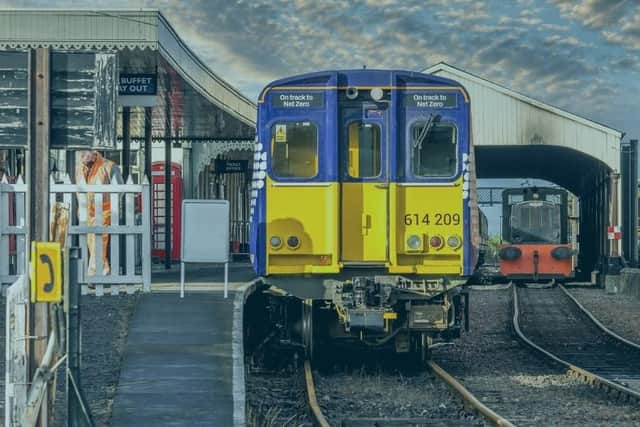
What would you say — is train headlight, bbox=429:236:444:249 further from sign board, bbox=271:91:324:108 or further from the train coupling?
sign board, bbox=271:91:324:108

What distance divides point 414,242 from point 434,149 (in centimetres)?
112

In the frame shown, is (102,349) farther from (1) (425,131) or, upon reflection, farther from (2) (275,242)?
(1) (425,131)

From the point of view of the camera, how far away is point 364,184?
11.8m

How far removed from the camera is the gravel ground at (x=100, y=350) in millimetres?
8268

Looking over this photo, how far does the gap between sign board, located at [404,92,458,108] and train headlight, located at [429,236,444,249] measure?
5.02ft

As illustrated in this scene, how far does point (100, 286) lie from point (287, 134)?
3129 mm

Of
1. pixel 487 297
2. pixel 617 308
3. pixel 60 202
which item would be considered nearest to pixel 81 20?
pixel 60 202

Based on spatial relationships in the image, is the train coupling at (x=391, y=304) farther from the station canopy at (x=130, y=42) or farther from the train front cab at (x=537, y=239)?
the train front cab at (x=537, y=239)

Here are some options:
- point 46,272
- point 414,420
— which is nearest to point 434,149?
point 414,420

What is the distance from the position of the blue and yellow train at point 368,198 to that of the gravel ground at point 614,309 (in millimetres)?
6440

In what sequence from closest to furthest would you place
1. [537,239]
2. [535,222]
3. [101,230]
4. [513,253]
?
[101,230] → [513,253] → [537,239] → [535,222]

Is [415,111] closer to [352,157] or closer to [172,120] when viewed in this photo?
[352,157]

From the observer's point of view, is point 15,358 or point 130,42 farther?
point 130,42

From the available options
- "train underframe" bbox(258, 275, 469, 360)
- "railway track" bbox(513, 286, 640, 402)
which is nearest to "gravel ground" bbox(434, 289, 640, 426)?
"railway track" bbox(513, 286, 640, 402)
